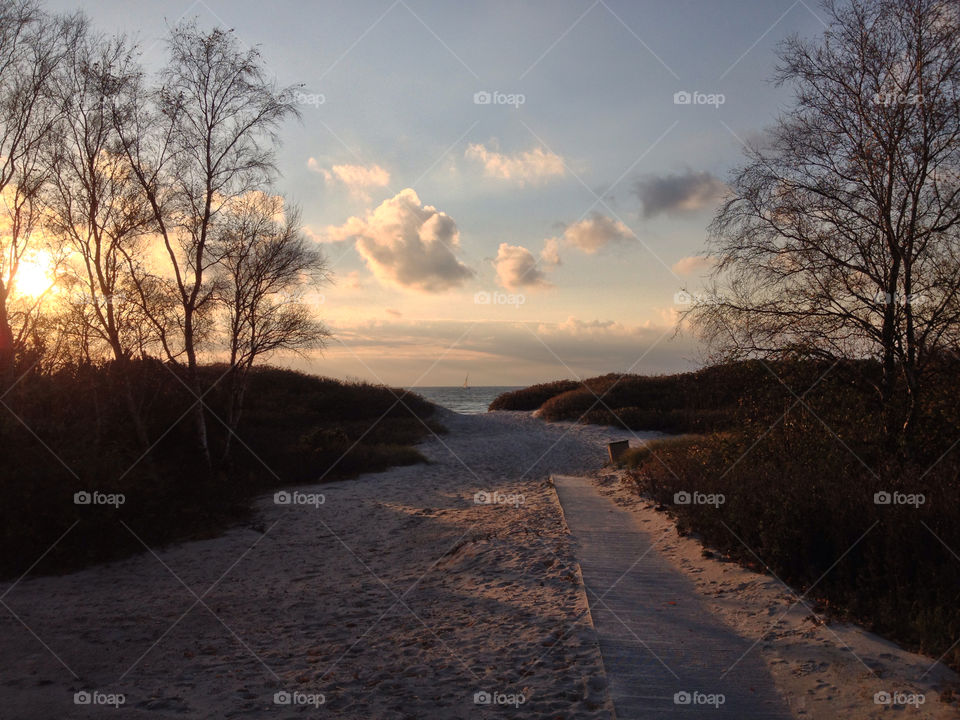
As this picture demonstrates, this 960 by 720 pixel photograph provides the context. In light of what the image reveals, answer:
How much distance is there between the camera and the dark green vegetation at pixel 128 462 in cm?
1086

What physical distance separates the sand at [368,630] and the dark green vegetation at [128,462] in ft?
2.64

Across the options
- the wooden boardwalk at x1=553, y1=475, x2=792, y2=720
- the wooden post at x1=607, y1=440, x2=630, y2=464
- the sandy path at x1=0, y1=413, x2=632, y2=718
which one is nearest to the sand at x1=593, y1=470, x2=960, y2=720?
the wooden boardwalk at x1=553, y1=475, x2=792, y2=720

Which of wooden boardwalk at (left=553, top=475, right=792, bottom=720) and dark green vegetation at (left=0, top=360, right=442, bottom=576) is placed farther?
dark green vegetation at (left=0, top=360, right=442, bottom=576)

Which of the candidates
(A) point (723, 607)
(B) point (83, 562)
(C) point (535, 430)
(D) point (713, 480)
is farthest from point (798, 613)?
(C) point (535, 430)

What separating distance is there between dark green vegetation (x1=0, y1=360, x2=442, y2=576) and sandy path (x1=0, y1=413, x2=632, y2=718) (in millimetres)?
793

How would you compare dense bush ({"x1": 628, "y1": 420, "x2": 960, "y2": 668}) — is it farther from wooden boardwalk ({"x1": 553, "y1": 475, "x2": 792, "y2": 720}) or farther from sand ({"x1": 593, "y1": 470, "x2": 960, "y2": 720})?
wooden boardwalk ({"x1": 553, "y1": 475, "x2": 792, "y2": 720})

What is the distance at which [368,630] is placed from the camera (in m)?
7.76

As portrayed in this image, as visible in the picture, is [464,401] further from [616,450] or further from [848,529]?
[848,529]

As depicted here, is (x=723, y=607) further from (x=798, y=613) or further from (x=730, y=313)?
(x=730, y=313)

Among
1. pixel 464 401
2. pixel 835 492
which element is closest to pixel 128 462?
pixel 835 492

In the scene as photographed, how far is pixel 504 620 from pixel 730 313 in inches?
280

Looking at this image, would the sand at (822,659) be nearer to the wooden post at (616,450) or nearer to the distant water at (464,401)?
the wooden post at (616,450)

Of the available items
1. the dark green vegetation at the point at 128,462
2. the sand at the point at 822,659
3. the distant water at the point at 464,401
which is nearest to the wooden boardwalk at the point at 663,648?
the sand at the point at 822,659

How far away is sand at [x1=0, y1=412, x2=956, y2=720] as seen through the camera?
566 centimetres
